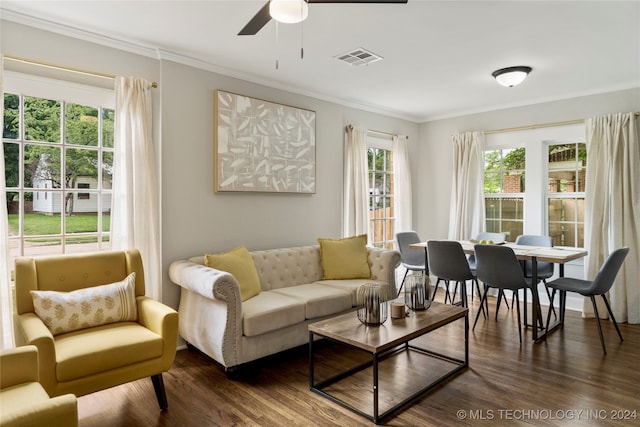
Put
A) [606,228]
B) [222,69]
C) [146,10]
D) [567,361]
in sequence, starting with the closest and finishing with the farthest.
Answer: [146,10] → [567,361] → [222,69] → [606,228]

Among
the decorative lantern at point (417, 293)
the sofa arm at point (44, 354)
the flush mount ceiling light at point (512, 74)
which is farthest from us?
the flush mount ceiling light at point (512, 74)

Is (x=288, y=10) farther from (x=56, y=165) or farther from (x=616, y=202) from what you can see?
(x=616, y=202)

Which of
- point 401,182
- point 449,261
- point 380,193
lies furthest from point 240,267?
point 401,182

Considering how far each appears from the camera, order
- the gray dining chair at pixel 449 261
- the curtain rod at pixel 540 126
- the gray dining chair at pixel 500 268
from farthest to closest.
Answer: the curtain rod at pixel 540 126 < the gray dining chair at pixel 449 261 < the gray dining chair at pixel 500 268

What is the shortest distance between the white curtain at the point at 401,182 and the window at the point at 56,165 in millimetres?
3908

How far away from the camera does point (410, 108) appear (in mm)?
5750

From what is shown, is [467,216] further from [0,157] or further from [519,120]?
[0,157]

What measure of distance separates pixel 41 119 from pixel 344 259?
2959mm

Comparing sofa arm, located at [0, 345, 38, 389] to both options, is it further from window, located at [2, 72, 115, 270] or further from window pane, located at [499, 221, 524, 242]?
window pane, located at [499, 221, 524, 242]

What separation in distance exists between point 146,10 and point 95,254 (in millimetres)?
1767

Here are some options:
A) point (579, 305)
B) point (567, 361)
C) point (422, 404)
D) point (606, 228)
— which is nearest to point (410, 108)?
A: point (606, 228)

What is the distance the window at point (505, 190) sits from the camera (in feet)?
18.1

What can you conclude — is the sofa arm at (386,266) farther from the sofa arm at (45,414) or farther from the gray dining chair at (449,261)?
the sofa arm at (45,414)

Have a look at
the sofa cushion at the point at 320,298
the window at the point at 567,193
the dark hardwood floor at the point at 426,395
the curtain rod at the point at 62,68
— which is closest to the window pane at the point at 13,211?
the curtain rod at the point at 62,68
